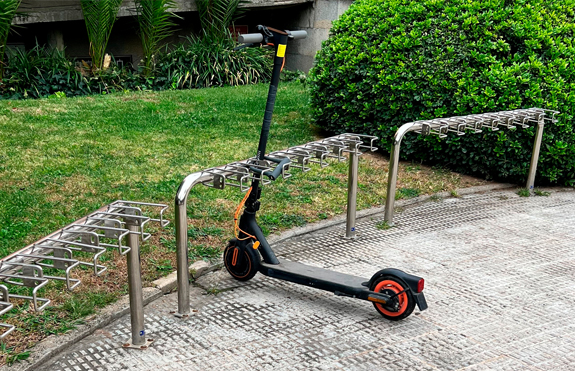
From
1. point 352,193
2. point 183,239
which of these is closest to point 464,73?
point 352,193

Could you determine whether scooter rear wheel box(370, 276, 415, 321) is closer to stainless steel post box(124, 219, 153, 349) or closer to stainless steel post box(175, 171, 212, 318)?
stainless steel post box(175, 171, 212, 318)

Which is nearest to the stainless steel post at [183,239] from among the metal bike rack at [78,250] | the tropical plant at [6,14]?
the metal bike rack at [78,250]

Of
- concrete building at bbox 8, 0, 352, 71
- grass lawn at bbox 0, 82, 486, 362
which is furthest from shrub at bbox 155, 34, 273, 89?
grass lawn at bbox 0, 82, 486, 362

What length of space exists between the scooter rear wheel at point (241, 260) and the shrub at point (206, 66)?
7671 mm

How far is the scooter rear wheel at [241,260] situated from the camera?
420 centimetres

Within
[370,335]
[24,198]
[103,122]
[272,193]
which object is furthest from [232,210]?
[103,122]

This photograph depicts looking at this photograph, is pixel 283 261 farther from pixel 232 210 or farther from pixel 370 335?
pixel 232 210

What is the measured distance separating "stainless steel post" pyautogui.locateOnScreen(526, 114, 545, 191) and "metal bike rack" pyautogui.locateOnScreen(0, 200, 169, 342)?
449 centimetres

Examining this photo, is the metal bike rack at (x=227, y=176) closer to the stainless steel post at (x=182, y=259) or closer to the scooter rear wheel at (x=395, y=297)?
the stainless steel post at (x=182, y=259)

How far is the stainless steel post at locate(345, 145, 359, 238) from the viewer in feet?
16.7

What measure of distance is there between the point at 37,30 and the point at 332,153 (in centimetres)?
896

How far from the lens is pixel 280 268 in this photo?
4.15 metres

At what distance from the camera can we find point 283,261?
4.31m

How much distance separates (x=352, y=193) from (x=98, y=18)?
7156 millimetres
